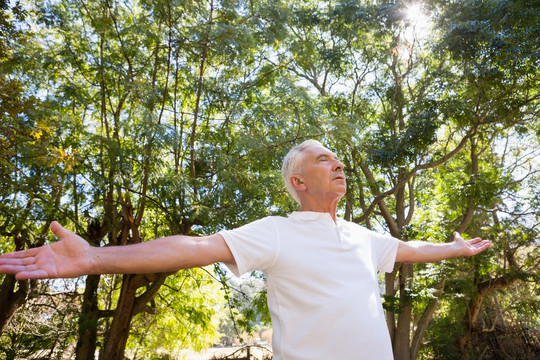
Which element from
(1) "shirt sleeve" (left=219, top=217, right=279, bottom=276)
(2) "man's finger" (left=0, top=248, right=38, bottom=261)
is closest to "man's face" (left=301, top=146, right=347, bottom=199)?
(1) "shirt sleeve" (left=219, top=217, right=279, bottom=276)

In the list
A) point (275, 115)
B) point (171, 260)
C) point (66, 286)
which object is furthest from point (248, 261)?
point (66, 286)

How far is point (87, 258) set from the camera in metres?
1.43

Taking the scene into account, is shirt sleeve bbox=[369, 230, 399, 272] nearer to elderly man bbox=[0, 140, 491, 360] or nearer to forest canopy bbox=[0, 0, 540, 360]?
elderly man bbox=[0, 140, 491, 360]

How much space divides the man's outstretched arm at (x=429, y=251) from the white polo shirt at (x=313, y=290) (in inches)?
18.6

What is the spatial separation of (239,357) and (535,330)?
360 inches

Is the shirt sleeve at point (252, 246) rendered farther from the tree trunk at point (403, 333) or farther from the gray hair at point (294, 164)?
the tree trunk at point (403, 333)

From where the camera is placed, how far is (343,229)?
79.0 inches

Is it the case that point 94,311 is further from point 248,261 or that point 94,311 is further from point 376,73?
point 376,73

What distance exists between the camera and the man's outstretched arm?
2.29 metres

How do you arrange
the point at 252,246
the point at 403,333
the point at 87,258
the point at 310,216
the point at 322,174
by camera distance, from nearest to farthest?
the point at 87,258 < the point at 252,246 < the point at 310,216 < the point at 322,174 < the point at 403,333

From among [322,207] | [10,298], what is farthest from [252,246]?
[10,298]

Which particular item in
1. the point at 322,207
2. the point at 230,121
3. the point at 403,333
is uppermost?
the point at 230,121

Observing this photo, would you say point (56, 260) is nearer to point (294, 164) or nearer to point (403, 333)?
point (294, 164)

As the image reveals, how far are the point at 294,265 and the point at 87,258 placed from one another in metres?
0.80
